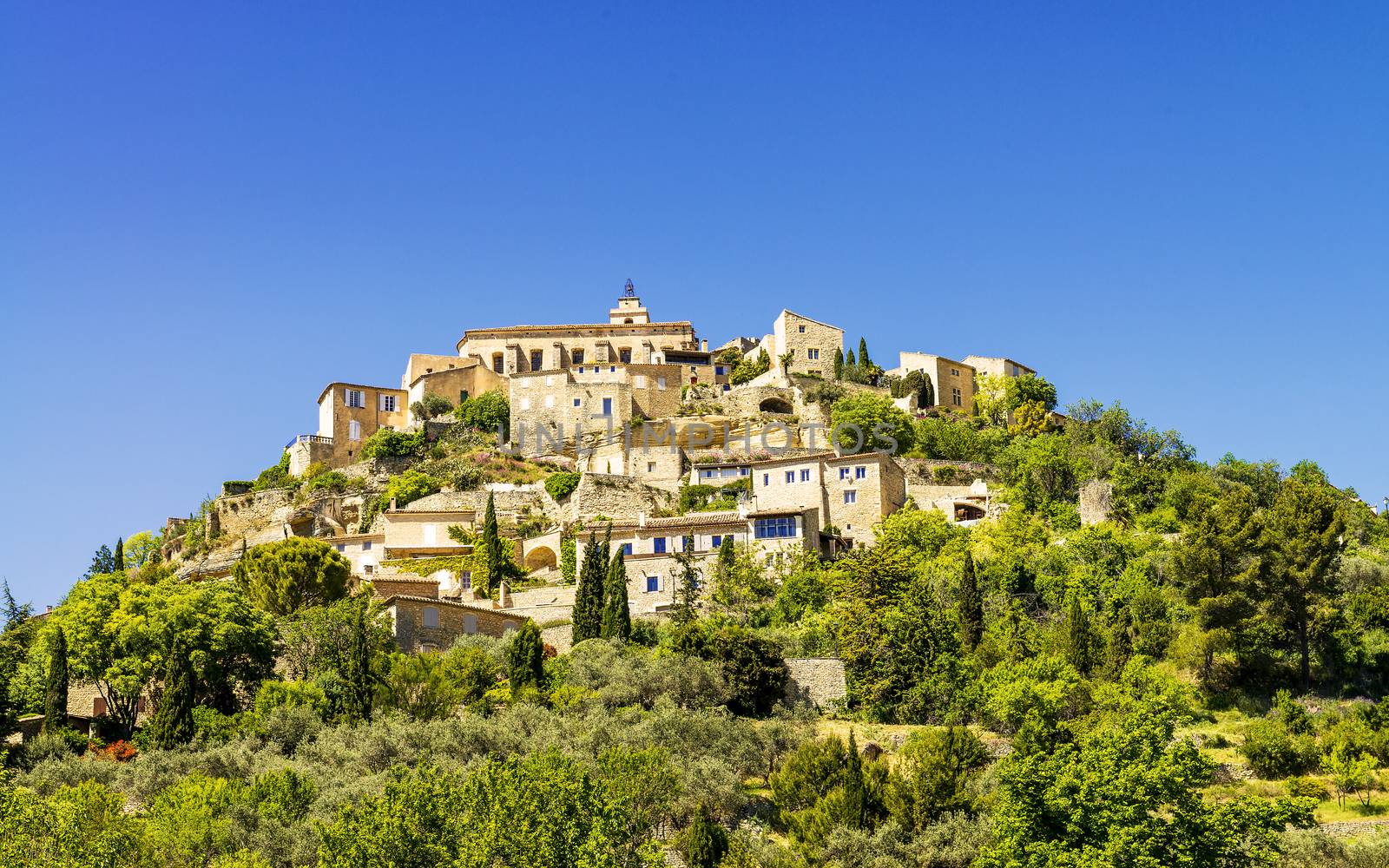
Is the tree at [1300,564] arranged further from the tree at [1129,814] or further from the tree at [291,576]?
the tree at [291,576]

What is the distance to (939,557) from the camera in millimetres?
59969

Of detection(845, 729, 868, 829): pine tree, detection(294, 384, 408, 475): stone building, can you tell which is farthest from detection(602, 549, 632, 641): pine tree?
detection(294, 384, 408, 475): stone building

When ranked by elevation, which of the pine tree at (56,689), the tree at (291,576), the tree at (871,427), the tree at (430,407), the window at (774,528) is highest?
the tree at (430,407)

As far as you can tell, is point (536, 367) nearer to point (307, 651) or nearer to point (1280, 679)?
point (307, 651)

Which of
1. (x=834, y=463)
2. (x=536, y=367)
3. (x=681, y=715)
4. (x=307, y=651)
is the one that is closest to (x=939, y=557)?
(x=834, y=463)

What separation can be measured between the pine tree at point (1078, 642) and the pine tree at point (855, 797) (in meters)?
10.5

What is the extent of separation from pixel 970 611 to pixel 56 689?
2840 centimetres

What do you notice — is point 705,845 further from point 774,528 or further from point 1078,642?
point 774,528

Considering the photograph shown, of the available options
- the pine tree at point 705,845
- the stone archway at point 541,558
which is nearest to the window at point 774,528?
the stone archway at point 541,558

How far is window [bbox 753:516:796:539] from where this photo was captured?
201 ft

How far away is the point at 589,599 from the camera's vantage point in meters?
52.6

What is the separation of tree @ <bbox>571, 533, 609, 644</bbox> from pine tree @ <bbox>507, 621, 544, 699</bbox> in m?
3.82

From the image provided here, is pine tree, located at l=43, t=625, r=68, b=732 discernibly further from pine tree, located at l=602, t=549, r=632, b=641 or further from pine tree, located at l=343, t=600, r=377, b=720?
pine tree, located at l=602, t=549, r=632, b=641

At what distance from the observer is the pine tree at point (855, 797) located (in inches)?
1451
